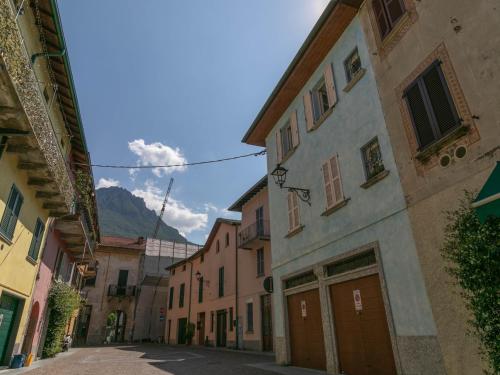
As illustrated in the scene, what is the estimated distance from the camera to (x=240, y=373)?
10.2 m

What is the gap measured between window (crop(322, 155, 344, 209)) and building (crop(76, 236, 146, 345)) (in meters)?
32.7

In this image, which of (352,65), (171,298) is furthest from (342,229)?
(171,298)

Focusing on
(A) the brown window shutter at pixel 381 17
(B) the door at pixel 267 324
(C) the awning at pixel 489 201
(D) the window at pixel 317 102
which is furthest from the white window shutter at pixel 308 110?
(B) the door at pixel 267 324

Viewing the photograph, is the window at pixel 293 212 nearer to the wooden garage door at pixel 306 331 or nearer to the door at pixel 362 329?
the wooden garage door at pixel 306 331

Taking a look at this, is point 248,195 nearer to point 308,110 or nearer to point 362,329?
point 308,110

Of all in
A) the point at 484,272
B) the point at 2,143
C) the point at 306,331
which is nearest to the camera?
the point at 484,272

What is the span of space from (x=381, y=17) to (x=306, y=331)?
31.9 ft

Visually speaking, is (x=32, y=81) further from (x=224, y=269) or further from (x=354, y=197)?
(x=224, y=269)

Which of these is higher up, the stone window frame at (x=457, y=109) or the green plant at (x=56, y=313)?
the stone window frame at (x=457, y=109)

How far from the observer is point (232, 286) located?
76.7ft

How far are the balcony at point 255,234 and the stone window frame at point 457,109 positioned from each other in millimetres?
12665

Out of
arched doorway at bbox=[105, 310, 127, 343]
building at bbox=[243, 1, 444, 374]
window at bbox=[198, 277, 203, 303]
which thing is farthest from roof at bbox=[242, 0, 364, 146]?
arched doorway at bbox=[105, 310, 127, 343]

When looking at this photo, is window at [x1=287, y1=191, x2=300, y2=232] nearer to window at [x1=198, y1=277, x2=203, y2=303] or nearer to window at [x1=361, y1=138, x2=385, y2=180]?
window at [x1=361, y1=138, x2=385, y2=180]

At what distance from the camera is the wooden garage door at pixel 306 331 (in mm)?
10125
